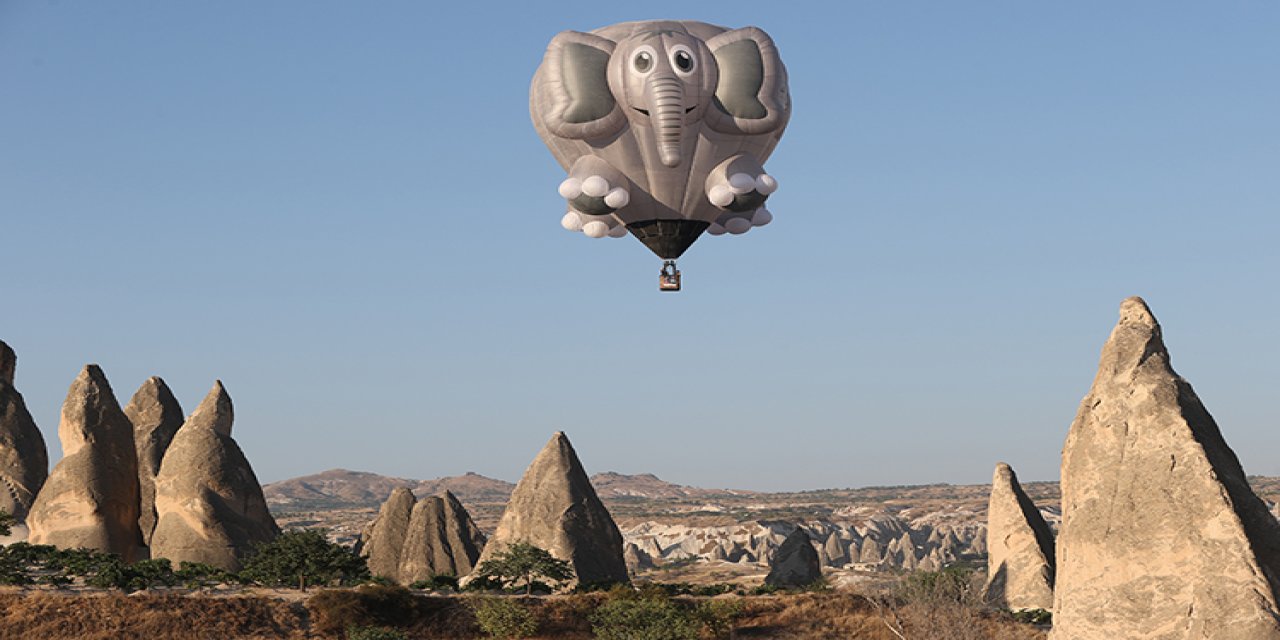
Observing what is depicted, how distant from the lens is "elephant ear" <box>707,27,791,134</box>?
47.2 m

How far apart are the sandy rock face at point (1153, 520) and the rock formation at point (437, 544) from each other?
2909cm

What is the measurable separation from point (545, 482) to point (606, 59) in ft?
44.8

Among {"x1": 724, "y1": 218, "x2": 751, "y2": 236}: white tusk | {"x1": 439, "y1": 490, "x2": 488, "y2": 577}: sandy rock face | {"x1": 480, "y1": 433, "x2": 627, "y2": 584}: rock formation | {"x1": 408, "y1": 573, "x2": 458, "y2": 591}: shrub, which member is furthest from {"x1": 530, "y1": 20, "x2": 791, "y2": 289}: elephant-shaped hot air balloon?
{"x1": 408, "y1": 573, "x2": 458, "y2": 591}: shrub

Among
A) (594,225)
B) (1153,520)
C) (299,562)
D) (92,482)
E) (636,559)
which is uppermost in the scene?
(594,225)

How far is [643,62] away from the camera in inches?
1828

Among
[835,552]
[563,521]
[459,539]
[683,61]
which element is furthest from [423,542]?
[835,552]

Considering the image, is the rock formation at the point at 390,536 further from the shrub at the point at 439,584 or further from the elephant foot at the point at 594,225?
the elephant foot at the point at 594,225

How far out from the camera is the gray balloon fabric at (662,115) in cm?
4662

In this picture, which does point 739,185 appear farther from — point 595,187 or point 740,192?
point 595,187

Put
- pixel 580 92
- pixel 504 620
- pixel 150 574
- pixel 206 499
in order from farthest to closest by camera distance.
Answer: pixel 580 92 < pixel 206 499 < pixel 504 620 < pixel 150 574

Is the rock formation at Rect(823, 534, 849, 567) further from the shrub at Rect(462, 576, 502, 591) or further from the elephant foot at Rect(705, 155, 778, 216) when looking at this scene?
the shrub at Rect(462, 576, 502, 591)

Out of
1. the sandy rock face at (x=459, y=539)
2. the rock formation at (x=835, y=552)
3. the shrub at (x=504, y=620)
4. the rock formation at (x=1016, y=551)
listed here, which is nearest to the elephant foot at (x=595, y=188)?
the sandy rock face at (x=459, y=539)

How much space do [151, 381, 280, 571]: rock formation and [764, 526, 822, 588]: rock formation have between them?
17807mm

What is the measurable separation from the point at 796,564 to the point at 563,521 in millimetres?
9987
